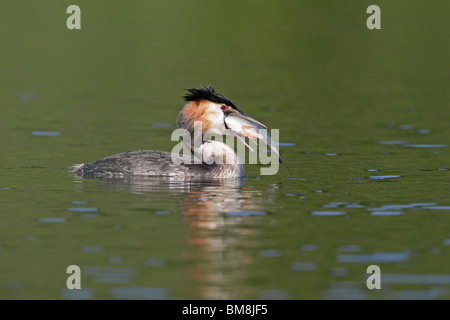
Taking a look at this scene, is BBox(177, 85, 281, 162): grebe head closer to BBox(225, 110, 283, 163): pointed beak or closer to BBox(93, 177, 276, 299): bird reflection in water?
BBox(225, 110, 283, 163): pointed beak

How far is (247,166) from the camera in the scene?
1988cm

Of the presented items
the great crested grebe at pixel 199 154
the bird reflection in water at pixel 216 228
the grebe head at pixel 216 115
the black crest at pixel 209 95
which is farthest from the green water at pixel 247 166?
the black crest at pixel 209 95

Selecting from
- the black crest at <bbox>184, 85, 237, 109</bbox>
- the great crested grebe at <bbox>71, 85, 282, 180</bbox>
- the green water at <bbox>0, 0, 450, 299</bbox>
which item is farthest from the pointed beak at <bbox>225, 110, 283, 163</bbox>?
the green water at <bbox>0, 0, 450, 299</bbox>

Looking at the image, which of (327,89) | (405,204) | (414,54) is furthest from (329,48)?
(405,204)

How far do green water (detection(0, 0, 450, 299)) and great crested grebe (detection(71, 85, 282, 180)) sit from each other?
660 mm

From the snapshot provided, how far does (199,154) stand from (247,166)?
2257 millimetres

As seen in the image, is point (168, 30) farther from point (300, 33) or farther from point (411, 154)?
point (411, 154)

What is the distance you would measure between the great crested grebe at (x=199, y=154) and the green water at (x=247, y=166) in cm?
66

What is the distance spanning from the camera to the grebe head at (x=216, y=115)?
17.6 m

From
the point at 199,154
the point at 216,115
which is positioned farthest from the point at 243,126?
the point at 199,154

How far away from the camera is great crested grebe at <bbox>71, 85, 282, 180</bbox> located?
17438mm

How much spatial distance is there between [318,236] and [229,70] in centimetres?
2361

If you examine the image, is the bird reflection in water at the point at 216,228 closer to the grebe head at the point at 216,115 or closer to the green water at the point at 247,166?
the green water at the point at 247,166

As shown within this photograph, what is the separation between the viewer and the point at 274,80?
33844 mm
